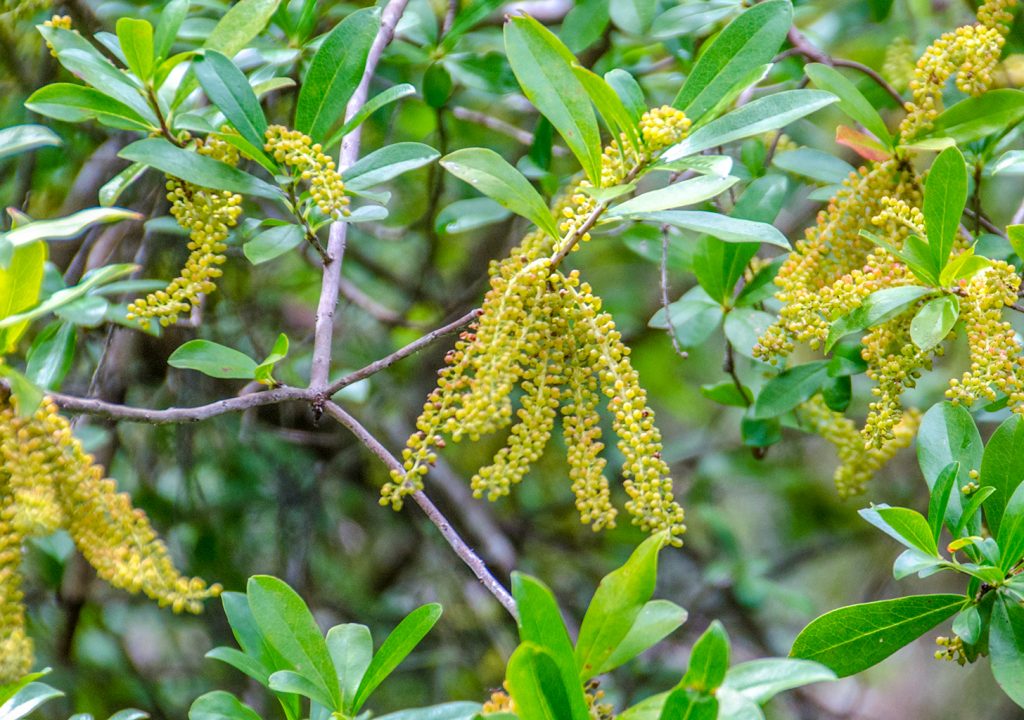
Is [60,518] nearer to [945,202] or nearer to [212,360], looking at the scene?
[212,360]

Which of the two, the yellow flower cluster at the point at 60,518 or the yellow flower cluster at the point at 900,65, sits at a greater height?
the yellow flower cluster at the point at 900,65

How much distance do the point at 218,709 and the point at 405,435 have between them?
1637 mm

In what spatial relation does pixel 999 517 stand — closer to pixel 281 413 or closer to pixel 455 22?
pixel 455 22

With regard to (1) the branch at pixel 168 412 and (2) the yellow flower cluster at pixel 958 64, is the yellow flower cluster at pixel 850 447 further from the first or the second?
(1) the branch at pixel 168 412

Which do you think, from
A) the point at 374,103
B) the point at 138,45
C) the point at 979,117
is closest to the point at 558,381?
the point at 374,103

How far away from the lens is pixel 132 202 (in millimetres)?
2029

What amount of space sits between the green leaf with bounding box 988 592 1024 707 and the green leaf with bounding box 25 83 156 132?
3.89ft

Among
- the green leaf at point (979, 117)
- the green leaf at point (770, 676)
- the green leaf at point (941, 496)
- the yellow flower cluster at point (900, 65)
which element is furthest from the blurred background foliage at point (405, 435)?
the green leaf at point (770, 676)

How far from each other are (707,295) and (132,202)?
1224mm

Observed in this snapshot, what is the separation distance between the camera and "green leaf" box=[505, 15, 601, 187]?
1.11 m

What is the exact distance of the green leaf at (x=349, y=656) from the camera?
1122 millimetres

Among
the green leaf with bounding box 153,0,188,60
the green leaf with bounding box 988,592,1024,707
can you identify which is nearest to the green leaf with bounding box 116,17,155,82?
the green leaf with bounding box 153,0,188,60

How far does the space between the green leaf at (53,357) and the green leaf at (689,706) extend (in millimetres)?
859

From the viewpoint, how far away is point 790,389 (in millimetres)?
1505
